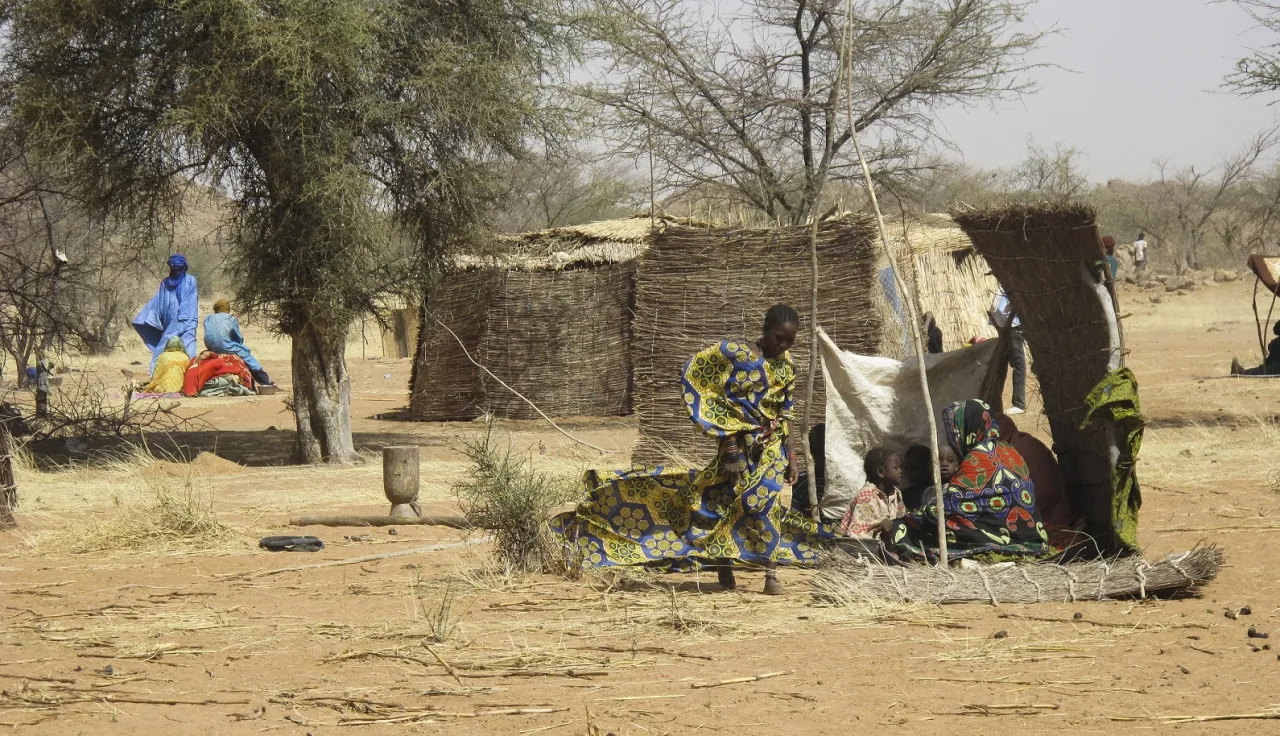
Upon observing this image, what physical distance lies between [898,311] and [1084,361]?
36.5 ft

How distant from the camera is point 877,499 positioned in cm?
732

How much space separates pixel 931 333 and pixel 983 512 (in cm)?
1009

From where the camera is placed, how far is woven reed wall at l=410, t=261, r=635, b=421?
16.4 metres

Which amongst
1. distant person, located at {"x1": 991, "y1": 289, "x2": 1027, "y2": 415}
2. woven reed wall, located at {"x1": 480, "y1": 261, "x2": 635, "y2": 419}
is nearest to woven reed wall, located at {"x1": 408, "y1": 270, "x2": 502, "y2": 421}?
woven reed wall, located at {"x1": 480, "y1": 261, "x2": 635, "y2": 419}

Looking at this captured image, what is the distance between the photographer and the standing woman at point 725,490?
20.9ft

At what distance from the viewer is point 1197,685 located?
15.1 ft

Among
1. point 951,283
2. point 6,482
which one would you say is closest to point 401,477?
point 6,482

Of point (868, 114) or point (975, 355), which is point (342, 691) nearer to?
point (975, 355)

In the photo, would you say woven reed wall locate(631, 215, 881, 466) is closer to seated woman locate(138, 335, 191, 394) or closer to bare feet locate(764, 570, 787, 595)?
bare feet locate(764, 570, 787, 595)

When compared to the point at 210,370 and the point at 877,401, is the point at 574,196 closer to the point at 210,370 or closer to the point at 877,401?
the point at 210,370

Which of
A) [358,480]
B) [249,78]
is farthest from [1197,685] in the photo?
[249,78]

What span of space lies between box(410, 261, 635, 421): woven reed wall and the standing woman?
953 centimetres

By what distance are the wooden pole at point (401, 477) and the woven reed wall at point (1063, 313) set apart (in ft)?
13.0

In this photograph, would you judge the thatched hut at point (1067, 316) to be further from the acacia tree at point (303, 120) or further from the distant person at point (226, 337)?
the distant person at point (226, 337)
